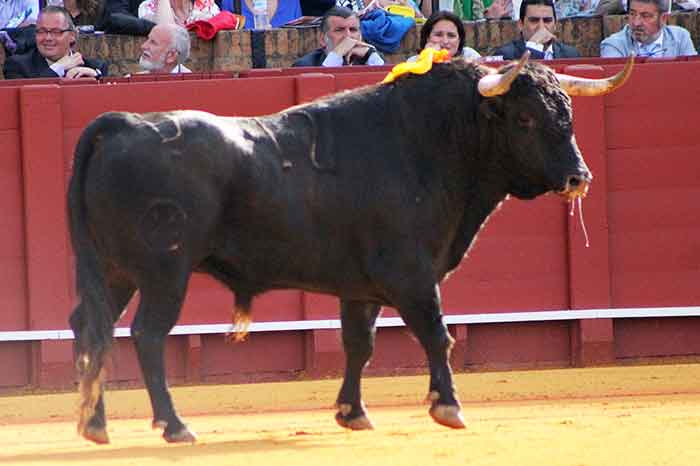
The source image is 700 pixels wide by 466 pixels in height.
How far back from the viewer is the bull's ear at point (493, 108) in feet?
28.3

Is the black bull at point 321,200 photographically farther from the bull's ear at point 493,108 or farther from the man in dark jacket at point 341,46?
the man in dark jacket at point 341,46

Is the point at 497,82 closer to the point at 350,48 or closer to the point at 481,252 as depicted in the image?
the point at 481,252

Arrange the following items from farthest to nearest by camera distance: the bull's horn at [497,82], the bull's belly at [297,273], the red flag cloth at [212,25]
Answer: the red flag cloth at [212,25]
the bull's horn at [497,82]
the bull's belly at [297,273]

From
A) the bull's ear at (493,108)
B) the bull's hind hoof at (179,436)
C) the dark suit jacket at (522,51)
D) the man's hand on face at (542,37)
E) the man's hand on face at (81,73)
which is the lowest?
the bull's hind hoof at (179,436)

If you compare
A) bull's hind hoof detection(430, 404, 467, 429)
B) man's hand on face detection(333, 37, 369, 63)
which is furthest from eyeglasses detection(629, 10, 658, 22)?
bull's hind hoof detection(430, 404, 467, 429)

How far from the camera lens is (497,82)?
8469 millimetres

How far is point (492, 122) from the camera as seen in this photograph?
28.4 feet

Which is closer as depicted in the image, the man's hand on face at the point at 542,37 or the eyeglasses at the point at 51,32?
the eyeglasses at the point at 51,32

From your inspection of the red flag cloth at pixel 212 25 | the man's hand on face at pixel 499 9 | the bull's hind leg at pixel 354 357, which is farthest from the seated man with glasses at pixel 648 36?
the bull's hind leg at pixel 354 357

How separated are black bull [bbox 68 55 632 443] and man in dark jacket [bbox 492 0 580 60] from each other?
3.67m

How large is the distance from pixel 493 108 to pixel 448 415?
151cm

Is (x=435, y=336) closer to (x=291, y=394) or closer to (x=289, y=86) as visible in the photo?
(x=291, y=394)

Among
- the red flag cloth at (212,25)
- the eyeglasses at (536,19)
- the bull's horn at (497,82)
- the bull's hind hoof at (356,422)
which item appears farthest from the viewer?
the red flag cloth at (212,25)

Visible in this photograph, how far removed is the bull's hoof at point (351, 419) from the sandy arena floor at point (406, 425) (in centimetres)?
11
